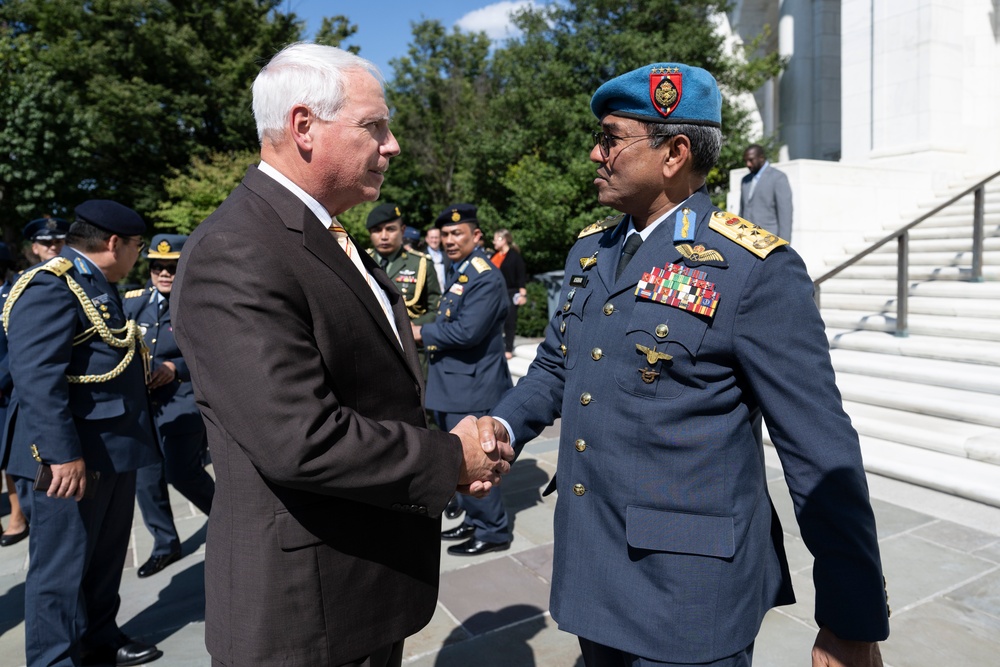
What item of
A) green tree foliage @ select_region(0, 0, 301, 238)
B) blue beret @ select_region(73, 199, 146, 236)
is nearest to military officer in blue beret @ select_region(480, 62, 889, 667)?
blue beret @ select_region(73, 199, 146, 236)

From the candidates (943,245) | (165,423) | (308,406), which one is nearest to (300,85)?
(308,406)

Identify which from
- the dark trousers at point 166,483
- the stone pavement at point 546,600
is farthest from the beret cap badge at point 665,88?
Result: the dark trousers at point 166,483

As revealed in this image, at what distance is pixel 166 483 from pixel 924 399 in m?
5.95

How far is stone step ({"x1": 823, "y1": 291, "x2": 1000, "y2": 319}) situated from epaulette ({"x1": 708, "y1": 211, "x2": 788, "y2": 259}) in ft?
21.4

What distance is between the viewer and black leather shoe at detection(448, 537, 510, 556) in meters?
4.25

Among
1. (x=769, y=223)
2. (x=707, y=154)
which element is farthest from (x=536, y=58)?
(x=707, y=154)

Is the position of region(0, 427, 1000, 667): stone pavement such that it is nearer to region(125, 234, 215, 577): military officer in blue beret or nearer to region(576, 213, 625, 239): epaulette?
region(125, 234, 215, 577): military officer in blue beret

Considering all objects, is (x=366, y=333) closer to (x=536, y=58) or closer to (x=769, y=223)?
(x=769, y=223)

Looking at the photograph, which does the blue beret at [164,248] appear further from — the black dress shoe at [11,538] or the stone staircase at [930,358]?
the stone staircase at [930,358]

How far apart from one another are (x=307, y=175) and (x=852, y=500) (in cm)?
145

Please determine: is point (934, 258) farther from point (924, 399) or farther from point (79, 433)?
point (79, 433)

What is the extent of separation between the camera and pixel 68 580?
293 centimetres

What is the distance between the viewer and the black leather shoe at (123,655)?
320cm

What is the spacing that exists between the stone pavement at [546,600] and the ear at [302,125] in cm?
237
